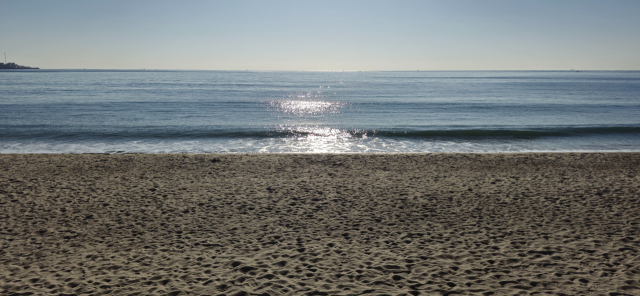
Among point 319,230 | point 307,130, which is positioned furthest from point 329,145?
point 319,230

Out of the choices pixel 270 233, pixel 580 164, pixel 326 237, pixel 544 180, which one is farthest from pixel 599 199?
pixel 270 233

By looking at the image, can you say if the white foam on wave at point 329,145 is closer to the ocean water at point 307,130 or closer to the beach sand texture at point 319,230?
the ocean water at point 307,130

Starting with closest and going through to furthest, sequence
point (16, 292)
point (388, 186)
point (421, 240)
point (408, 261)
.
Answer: point (16, 292), point (408, 261), point (421, 240), point (388, 186)

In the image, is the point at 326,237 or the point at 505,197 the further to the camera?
the point at 505,197

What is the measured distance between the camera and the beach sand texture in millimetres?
5742

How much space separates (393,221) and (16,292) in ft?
21.4

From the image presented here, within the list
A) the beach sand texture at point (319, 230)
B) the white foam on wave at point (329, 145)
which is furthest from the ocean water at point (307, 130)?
the beach sand texture at point (319, 230)

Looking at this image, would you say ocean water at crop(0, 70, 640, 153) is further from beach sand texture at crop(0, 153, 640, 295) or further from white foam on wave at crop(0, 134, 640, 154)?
beach sand texture at crop(0, 153, 640, 295)

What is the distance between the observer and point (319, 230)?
25.6ft

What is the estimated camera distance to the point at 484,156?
15.4m

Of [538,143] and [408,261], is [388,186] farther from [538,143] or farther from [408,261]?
[538,143]

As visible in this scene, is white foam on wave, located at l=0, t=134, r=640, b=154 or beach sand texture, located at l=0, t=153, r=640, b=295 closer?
beach sand texture, located at l=0, t=153, r=640, b=295

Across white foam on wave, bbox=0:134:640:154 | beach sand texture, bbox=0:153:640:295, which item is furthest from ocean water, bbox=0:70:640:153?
beach sand texture, bbox=0:153:640:295

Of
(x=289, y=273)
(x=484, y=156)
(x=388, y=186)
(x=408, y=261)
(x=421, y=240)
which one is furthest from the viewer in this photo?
(x=484, y=156)
